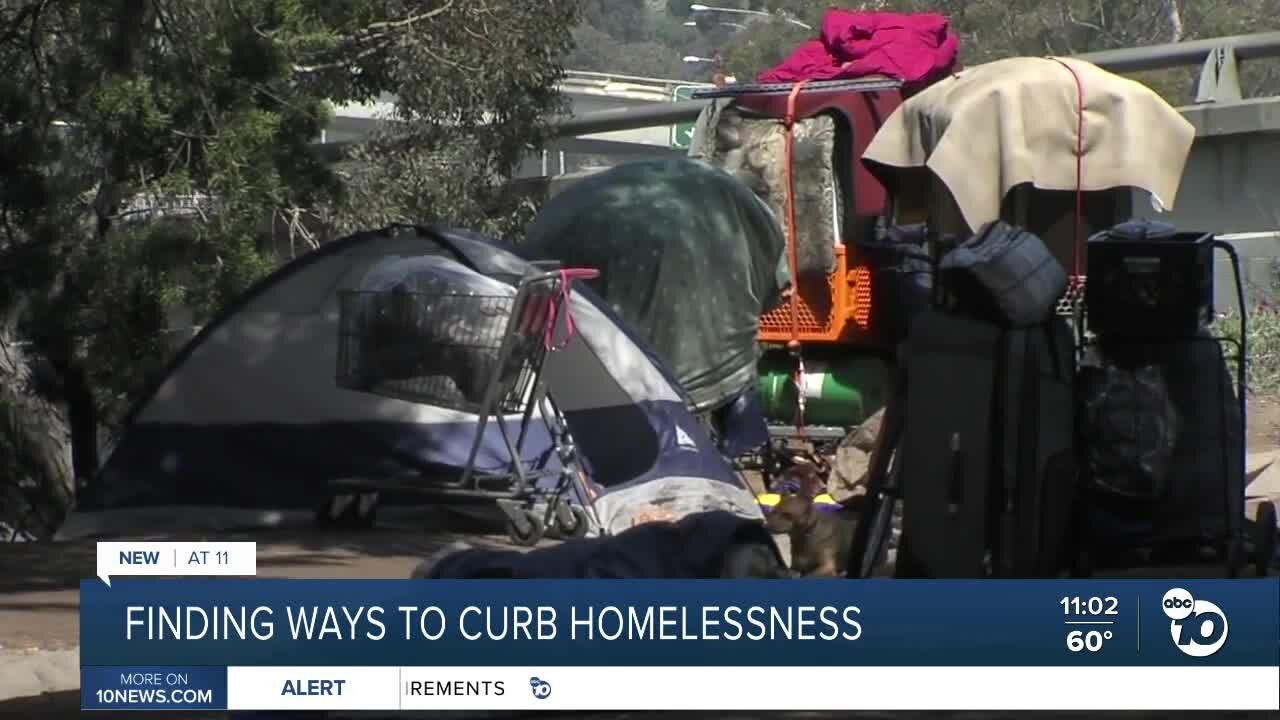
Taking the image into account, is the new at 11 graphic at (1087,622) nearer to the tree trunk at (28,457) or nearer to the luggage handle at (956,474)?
the luggage handle at (956,474)

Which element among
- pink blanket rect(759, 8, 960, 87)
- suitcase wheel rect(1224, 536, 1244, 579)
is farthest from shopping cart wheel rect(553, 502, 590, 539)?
pink blanket rect(759, 8, 960, 87)

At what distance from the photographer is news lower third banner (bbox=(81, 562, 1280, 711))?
4895 millimetres

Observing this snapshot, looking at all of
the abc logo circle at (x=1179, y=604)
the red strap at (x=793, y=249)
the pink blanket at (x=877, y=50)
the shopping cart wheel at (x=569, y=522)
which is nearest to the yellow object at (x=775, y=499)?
the shopping cart wheel at (x=569, y=522)

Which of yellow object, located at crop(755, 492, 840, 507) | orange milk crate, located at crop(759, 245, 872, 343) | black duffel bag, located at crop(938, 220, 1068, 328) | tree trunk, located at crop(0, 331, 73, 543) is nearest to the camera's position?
black duffel bag, located at crop(938, 220, 1068, 328)

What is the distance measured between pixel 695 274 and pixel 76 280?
3868 millimetres

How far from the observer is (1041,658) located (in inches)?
194

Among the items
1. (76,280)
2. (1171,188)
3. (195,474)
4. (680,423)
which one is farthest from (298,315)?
(1171,188)

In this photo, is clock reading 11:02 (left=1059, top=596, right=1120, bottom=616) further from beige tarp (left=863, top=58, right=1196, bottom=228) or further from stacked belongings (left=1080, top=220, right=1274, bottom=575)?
beige tarp (left=863, top=58, right=1196, bottom=228)

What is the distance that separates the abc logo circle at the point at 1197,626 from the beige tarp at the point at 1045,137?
5.92 m

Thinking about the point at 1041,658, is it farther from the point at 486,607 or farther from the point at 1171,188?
the point at 1171,188

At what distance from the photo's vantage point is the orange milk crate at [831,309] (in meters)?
12.1

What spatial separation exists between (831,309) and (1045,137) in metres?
1.77

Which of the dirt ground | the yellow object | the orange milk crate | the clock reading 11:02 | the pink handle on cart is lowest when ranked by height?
the dirt ground

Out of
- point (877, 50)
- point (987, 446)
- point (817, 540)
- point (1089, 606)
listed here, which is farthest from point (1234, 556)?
point (877, 50)
